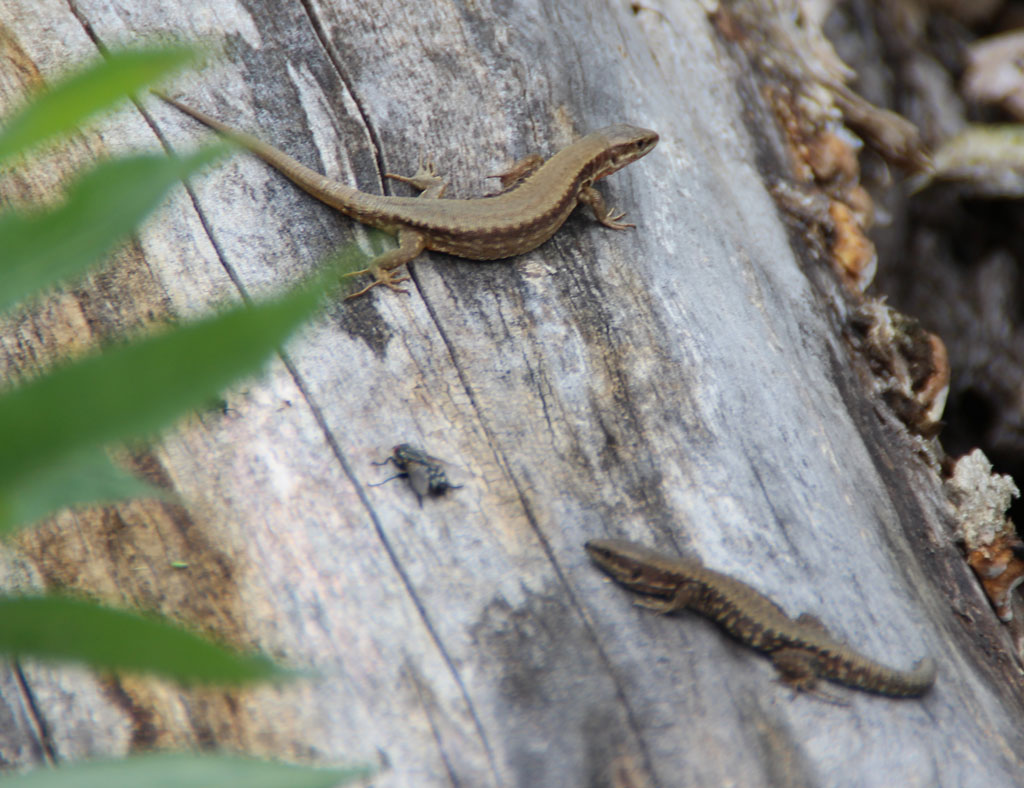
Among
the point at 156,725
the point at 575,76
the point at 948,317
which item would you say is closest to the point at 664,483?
the point at 156,725

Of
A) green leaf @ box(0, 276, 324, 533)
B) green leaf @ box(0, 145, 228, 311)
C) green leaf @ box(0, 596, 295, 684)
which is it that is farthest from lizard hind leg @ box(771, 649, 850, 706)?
green leaf @ box(0, 145, 228, 311)

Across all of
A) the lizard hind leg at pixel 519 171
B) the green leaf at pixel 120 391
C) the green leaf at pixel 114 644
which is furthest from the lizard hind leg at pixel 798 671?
the lizard hind leg at pixel 519 171

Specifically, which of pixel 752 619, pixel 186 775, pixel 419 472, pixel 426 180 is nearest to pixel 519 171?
pixel 426 180

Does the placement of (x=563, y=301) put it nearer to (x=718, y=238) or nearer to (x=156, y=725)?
(x=718, y=238)

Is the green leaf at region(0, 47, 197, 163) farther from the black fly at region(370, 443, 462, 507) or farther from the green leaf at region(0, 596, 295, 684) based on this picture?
the black fly at region(370, 443, 462, 507)

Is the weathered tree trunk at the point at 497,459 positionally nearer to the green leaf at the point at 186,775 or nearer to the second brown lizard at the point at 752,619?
the second brown lizard at the point at 752,619

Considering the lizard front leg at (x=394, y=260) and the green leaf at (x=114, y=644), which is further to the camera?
the lizard front leg at (x=394, y=260)
